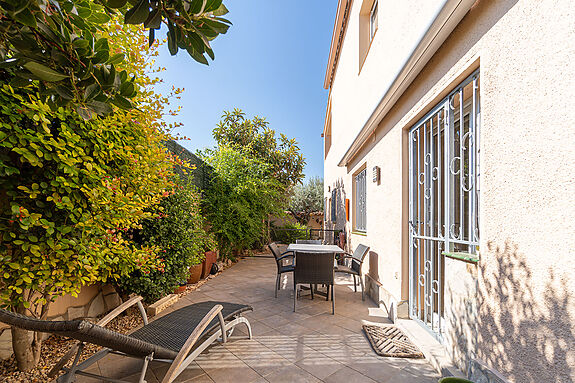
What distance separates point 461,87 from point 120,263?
3.80 meters

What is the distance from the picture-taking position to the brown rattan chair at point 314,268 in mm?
4133

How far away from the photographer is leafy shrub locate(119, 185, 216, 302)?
11.8 feet

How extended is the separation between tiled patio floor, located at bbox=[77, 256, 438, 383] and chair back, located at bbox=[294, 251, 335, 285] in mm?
476

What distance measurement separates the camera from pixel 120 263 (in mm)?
2857

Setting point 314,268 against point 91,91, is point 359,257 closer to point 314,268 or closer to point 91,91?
point 314,268

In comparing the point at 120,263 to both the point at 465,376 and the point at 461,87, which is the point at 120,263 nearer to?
the point at 465,376

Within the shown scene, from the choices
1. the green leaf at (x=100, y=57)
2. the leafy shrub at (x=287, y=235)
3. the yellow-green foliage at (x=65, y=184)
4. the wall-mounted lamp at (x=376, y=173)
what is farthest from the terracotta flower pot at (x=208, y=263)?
the leafy shrub at (x=287, y=235)

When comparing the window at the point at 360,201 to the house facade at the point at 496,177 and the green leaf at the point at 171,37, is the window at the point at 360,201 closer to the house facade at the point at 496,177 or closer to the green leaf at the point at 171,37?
the house facade at the point at 496,177

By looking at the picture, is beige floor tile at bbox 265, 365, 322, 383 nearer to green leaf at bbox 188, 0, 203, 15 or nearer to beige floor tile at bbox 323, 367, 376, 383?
beige floor tile at bbox 323, 367, 376, 383

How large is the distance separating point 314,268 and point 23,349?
326 cm

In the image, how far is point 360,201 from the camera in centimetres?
685

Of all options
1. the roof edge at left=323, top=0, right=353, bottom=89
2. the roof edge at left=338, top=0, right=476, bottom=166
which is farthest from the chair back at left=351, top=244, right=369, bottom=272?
the roof edge at left=323, top=0, right=353, bottom=89

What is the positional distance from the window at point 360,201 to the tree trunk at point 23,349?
18.4 feet

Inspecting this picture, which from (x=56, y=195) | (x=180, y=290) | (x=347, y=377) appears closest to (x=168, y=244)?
(x=180, y=290)
